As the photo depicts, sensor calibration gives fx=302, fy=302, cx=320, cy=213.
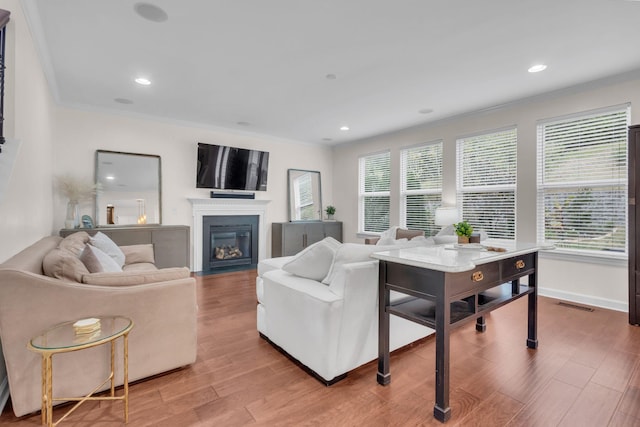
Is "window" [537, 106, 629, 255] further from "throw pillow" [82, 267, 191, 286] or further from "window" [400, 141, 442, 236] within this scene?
"throw pillow" [82, 267, 191, 286]

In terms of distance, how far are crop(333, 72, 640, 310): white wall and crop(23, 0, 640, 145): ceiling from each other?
0.71 feet

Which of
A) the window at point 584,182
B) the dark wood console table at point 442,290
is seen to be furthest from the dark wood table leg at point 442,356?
the window at point 584,182

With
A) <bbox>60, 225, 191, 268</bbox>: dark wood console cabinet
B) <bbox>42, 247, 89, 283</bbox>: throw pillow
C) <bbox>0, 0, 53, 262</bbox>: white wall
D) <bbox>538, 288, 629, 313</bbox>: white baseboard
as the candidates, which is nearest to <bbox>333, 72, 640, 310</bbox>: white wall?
<bbox>538, 288, 629, 313</bbox>: white baseboard

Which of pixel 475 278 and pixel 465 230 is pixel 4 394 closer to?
pixel 475 278

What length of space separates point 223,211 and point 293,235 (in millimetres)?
1456

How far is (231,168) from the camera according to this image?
5637mm

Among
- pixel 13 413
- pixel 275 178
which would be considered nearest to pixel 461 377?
pixel 13 413

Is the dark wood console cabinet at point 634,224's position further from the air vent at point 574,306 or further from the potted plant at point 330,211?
the potted plant at point 330,211

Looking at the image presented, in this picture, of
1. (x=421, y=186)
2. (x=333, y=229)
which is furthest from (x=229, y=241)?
(x=421, y=186)

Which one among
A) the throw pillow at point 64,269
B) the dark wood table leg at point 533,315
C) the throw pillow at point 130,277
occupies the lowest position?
the dark wood table leg at point 533,315

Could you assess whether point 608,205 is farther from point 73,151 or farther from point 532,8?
point 73,151

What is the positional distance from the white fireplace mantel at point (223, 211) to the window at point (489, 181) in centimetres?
362

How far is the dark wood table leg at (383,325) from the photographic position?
77.3 inches

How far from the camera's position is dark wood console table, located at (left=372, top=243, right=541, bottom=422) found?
1617 mm
